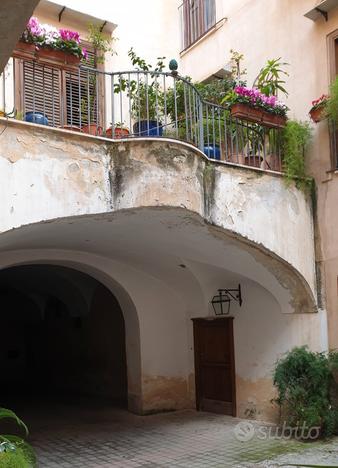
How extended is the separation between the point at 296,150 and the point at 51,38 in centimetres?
399

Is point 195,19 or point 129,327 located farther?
point 195,19

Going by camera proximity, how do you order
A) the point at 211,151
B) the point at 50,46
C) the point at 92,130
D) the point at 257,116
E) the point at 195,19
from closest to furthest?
1. the point at 50,46
2. the point at 92,130
3. the point at 211,151
4. the point at 257,116
5. the point at 195,19

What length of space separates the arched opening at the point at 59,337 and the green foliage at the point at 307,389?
394 centimetres

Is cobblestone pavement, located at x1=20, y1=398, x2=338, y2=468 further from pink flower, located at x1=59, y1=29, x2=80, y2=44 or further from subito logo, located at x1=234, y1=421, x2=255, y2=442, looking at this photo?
pink flower, located at x1=59, y1=29, x2=80, y2=44

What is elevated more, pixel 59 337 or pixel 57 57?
pixel 57 57

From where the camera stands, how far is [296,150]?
841 cm

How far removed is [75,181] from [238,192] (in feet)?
8.07

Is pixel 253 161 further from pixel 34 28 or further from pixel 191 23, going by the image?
pixel 191 23

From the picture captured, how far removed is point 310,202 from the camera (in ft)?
27.8

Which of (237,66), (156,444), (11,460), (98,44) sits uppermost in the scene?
(98,44)

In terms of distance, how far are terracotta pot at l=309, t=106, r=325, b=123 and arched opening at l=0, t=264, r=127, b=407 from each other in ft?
17.3

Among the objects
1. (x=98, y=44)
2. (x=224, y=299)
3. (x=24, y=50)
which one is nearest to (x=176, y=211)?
(x=24, y=50)

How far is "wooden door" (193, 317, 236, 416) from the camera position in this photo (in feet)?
31.2

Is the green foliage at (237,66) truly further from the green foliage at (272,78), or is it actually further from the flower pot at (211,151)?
the flower pot at (211,151)
